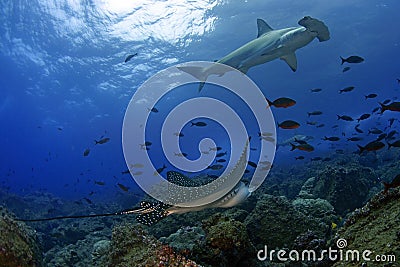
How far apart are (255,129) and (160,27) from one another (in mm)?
34192

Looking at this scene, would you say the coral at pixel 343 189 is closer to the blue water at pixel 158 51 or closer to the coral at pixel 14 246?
the coral at pixel 14 246

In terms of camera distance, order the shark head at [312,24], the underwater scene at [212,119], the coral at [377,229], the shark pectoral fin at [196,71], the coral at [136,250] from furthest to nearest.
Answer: the shark pectoral fin at [196,71] < the shark head at [312,24] < the underwater scene at [212,119] < the coral at [136,250] < the coral at [377,229]

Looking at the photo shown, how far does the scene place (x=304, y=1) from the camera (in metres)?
20.3

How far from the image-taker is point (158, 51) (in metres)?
26.4

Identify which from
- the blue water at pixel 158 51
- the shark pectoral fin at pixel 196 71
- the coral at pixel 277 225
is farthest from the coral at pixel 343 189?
the blue water at pixel 158 51

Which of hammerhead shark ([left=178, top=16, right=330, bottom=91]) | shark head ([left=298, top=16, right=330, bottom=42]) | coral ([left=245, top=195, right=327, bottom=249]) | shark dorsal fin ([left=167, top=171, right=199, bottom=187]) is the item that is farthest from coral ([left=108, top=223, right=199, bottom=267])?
shark head ([left=298, top=16, right=330, bottom=42])

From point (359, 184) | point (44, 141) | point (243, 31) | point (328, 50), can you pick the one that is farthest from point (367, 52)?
point (44, 141)

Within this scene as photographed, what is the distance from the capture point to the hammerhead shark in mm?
6788

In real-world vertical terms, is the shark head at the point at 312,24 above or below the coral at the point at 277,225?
above

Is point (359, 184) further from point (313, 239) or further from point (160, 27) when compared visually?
point (160, 27)

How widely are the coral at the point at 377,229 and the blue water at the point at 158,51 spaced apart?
19.0 meters

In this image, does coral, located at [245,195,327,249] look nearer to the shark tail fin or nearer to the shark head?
the shark tail fin

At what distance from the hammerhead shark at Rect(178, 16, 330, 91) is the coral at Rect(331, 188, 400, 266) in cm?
448

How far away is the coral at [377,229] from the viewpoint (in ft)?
9.04
